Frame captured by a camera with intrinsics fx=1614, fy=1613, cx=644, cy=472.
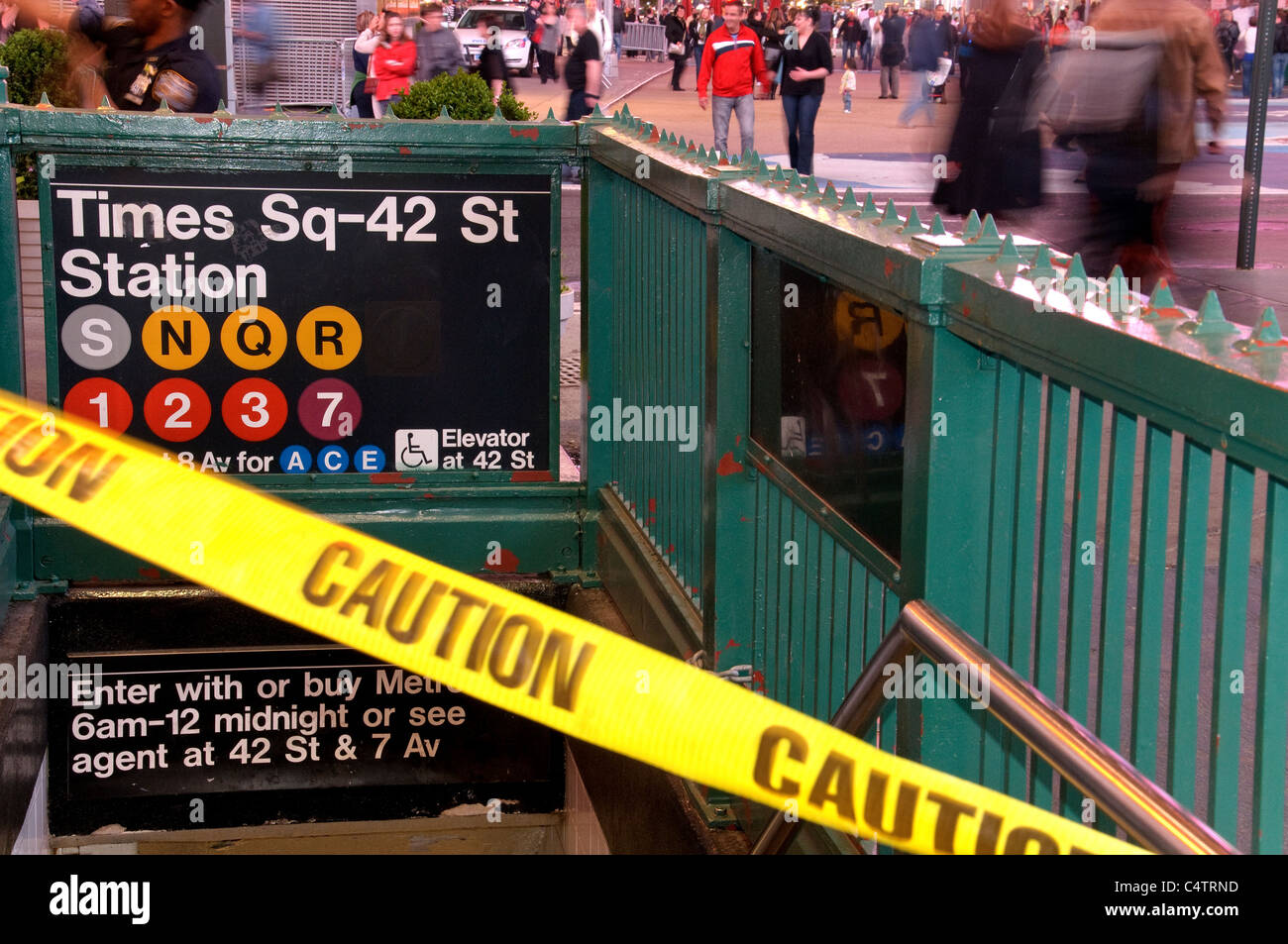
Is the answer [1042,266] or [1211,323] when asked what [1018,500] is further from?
[1211,323]

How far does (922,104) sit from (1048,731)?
2755cm

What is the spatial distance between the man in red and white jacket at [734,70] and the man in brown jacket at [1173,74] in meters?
11.6

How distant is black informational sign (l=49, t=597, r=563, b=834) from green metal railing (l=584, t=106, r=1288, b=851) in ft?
6.51

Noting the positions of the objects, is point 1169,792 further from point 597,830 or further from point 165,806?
point 165,806

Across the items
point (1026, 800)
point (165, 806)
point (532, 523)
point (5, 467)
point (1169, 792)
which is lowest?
point (165, 806)

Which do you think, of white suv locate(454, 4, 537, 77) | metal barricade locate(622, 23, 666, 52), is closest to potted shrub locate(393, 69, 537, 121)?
white suv locate(454, 4, 537, 77)

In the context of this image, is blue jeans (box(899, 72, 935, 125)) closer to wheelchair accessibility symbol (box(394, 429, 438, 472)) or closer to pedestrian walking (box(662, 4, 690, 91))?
pedestrian walking (box(662, 4, 690, 91))

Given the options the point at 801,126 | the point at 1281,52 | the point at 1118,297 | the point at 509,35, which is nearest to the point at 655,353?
the point at 1118,297

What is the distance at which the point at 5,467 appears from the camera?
105 inches

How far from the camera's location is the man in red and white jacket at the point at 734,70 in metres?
18.7

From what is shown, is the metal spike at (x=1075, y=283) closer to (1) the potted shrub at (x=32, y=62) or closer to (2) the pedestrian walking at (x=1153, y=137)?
(2) the pedestrian walking at (x=1153, y=137)

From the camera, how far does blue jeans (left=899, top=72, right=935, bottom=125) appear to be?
23.4 meters
